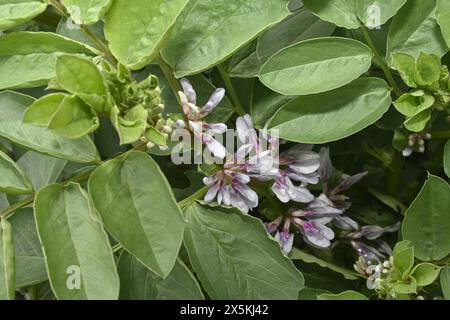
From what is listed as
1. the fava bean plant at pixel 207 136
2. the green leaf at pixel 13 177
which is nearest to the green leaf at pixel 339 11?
the fava bean plant at pixel 207 136

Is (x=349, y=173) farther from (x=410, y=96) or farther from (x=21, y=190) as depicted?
(x=21, y=190)

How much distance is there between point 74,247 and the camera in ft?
2.00

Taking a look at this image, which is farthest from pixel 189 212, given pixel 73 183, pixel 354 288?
pixel 354 288

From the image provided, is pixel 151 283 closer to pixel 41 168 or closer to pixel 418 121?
pixel 41 168

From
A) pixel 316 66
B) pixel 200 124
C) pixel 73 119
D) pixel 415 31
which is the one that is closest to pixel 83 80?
pixel 73 119

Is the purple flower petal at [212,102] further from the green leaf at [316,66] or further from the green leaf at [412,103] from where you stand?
the green leaf at [412,103]

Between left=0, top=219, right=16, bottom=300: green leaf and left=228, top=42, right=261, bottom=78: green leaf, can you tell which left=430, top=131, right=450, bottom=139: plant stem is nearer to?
left=228, top=42, right=261, bottom=78: green leaf

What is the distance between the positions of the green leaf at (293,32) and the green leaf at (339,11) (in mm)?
58

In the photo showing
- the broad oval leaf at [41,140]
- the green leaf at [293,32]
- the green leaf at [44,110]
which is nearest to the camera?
the green leaf at [44,110]

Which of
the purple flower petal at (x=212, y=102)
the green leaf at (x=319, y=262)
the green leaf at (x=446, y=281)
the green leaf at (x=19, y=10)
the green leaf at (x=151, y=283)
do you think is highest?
the green leaf at (x=19, y=10)

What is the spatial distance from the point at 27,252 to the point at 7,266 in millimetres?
124

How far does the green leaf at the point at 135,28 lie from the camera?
0.61 metres

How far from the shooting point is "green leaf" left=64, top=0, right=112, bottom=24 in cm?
63

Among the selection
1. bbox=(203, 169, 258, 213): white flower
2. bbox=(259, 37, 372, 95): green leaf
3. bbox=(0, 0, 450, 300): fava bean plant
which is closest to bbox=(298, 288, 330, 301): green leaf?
bbox=(0, 0, 450, 300): fava bean plant
